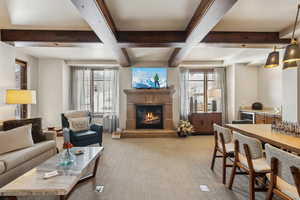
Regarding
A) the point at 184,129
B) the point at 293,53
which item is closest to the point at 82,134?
the point at 184,129

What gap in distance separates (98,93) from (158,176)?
183 inches

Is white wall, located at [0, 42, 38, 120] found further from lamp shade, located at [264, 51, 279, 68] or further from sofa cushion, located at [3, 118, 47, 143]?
lamp shade, located at [264, 51, 279, 68]

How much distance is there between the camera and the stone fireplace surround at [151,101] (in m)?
6.11

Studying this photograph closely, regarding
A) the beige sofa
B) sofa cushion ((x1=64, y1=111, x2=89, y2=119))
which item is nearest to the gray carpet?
the beige sofa

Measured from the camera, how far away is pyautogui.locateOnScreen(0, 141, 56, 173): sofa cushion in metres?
2.39

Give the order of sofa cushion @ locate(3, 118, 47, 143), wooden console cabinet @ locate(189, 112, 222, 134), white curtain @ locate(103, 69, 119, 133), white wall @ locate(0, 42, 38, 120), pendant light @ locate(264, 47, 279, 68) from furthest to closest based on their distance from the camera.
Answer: white curtain @ locate(103, 69, 119, 133) → wooden console cabinet @ locate(189, 112, 222, 134) → white wall @ locate(0, 42, 38, 120) → sofa cushion @ locate(3, 118, 47, 143) → pendant light @ locate(264, 47, 279, 68)

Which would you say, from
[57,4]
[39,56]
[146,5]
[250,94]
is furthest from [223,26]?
[39,56]

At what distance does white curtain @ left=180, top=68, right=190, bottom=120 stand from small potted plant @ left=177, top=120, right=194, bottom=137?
0.56 meters

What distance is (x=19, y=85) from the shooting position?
5027 millimetres

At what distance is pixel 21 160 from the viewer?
260 centimetres

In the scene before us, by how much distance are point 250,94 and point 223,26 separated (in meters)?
3.98

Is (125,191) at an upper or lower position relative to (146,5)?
lower

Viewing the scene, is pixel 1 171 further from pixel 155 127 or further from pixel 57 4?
pixel 155 127

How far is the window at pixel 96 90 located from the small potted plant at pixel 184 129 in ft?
8.38
